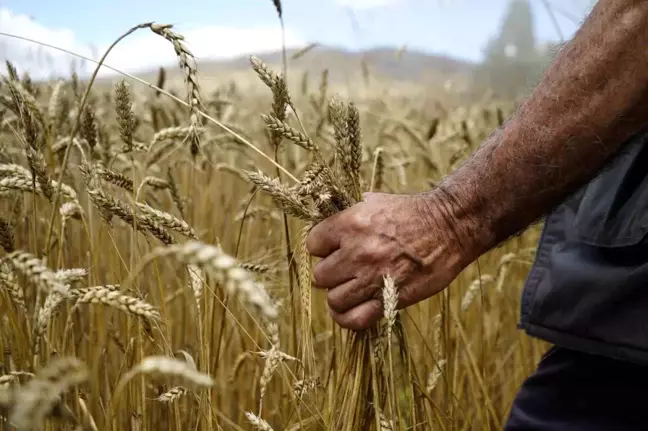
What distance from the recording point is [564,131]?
87 centimetres

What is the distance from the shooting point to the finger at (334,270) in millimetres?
960

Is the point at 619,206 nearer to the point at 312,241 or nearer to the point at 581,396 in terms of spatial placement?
the point at 581,396

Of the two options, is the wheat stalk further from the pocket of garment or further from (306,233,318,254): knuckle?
the pocket of garment

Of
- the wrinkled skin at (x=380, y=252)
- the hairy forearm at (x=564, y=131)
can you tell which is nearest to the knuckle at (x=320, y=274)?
the wrinkled skin at (x=380, y=252)

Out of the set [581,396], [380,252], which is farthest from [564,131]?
[581,396]

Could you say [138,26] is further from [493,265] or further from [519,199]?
[493,265]

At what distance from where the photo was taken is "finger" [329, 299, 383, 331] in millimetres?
954

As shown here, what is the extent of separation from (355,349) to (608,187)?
61 centimetres

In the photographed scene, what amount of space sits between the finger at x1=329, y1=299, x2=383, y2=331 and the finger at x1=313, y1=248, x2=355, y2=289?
49 mm

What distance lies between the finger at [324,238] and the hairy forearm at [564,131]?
0.18 m

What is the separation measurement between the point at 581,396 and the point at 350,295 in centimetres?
53

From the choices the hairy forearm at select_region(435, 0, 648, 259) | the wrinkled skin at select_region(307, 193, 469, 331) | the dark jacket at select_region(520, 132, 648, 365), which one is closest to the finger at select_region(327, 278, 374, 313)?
the wrinkled skin at select_region(307, 193, 469, 331)

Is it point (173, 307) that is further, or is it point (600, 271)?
point (173, 307)

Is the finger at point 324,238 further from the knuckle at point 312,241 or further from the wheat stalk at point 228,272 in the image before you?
the wheat stalk at point 228,272
